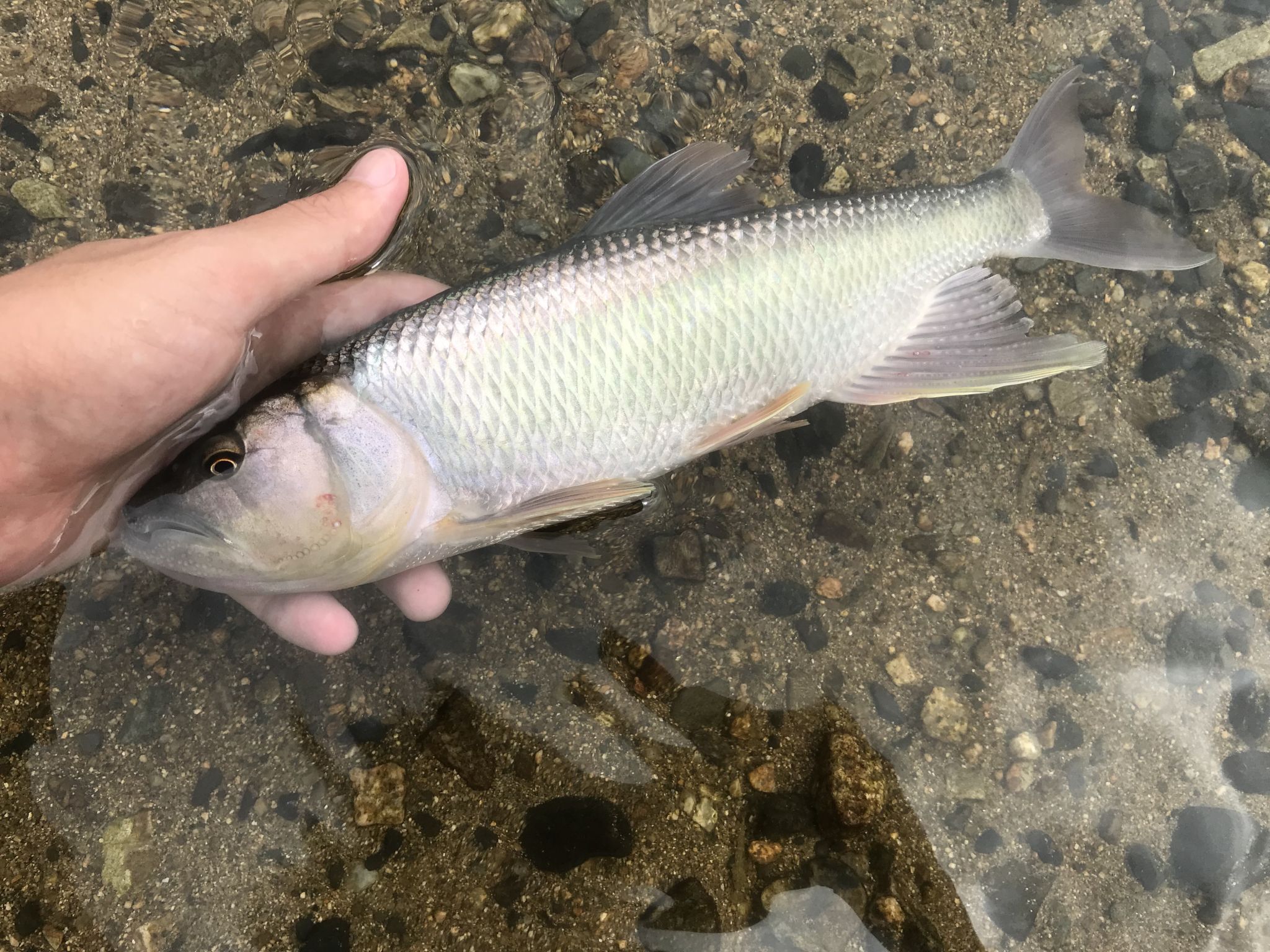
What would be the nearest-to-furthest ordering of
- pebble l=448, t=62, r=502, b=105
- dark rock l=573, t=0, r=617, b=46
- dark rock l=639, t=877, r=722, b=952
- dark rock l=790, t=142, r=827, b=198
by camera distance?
dark rock l=639, t=877, r=722, b=952 → pebble l=448, t=62, r=502, b=105 → dark rock l=573, t=0, r=617, b=46 → dark rock l=790, t=142, r=827, b=198

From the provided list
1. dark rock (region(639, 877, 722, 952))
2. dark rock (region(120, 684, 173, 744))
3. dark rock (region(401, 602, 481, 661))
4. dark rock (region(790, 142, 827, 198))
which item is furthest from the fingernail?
dark rock (region(639, 877, 722, 952))

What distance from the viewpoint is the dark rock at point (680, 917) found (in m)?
2.45

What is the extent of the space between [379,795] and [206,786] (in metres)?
0.60

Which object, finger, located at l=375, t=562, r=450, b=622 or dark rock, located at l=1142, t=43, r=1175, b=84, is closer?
finger, located at l=375, t=562, r=450, b=622

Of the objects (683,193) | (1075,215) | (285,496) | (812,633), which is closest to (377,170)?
(683,193)

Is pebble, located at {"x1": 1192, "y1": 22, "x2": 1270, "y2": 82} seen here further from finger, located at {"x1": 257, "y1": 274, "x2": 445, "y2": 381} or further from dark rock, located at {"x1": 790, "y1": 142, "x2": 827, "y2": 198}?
finger, located at {"x1": 257, "y1": 274, "x2": 445, "y2": 381}

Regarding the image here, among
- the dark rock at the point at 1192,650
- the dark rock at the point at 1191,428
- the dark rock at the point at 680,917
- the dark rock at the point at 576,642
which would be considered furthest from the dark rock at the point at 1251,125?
the dark rock at the point at 680,917

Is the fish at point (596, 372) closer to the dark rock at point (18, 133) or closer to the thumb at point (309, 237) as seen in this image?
the thumb at point (309, 237)

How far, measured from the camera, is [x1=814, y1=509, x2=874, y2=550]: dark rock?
2.91 meters

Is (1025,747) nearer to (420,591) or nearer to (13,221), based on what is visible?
(420,591)

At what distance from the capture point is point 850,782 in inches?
101

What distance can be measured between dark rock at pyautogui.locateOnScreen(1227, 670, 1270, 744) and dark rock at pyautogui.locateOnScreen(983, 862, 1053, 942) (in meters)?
0.98

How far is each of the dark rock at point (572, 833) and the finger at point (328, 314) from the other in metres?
1.83

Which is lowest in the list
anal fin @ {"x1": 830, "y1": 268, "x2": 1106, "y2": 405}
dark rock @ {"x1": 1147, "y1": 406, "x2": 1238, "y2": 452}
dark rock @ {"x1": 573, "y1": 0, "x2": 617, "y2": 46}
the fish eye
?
dark rock @ {"x1": 1147, "y1": 406, "x2": 1238, "y2": 452}
